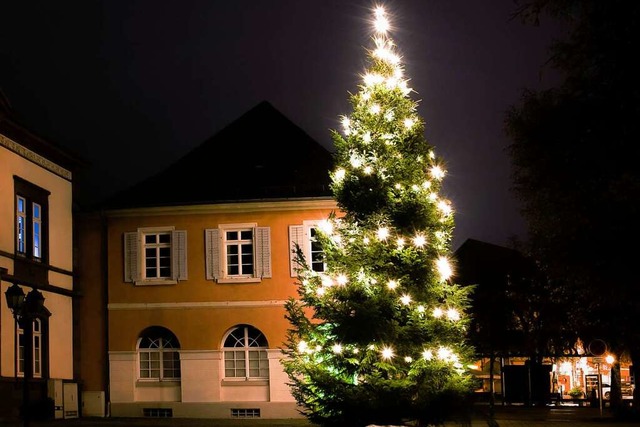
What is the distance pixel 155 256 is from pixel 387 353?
56.9 ft

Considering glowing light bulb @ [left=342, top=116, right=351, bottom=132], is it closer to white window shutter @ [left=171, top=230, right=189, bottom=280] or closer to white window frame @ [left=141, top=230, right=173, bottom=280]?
white window shutter @ [left=171, top=230, right=189, bottom=280]

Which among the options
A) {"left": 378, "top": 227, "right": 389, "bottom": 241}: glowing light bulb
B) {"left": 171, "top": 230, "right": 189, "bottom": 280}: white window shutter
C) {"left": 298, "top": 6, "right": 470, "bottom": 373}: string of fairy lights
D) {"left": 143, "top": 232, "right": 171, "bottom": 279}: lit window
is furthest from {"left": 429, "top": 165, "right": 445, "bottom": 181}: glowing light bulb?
{"left": 143, "top": 232, "right": 171, "bottom": 279}: lit window

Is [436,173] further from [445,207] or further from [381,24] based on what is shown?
[381,24]

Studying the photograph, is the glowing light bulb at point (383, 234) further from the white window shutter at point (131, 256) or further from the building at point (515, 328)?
the building at point (515, 328)

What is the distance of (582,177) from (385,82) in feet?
15.1

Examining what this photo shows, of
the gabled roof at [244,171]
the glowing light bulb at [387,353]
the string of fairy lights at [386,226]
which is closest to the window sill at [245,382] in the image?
the gabled roof at [244,171]

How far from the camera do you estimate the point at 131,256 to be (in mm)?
35312

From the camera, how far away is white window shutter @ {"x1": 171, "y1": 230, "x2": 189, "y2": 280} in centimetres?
3516

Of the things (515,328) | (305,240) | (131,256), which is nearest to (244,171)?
(305,240)

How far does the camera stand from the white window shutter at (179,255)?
3516 cm

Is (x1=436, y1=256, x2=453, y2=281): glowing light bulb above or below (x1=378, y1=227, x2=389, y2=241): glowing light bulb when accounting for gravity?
below

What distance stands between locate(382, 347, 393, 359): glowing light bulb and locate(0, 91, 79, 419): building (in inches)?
452

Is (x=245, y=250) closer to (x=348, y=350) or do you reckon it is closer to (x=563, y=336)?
(x=563, y=336)

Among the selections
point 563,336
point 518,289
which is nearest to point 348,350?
point 563,336
